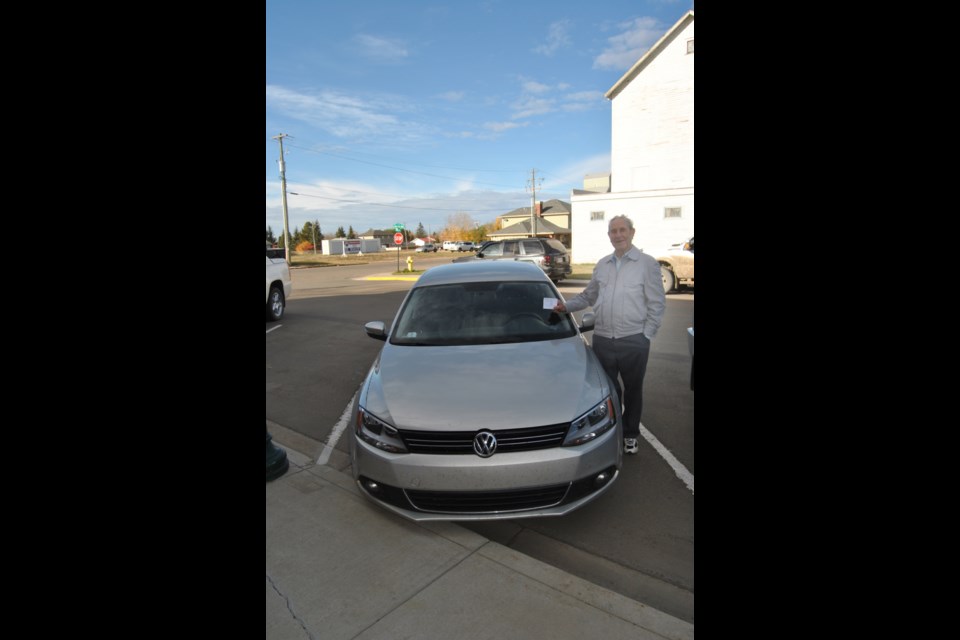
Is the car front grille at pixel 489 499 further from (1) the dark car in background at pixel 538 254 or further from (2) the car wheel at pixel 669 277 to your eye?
(1) the dark car in background at pixel 538 254

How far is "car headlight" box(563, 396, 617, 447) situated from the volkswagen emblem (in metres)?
0.40

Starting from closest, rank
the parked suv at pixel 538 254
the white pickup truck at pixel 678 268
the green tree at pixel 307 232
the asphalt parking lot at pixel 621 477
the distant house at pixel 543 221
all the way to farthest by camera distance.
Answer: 1. the asphalt parking lot at pixel 621 477
2. the white pickup truck at pixel 678 268
3. the parked suv at pixel 538 254
4. the distant house at pixel 543 221
5. the green tree at pixel 307 232

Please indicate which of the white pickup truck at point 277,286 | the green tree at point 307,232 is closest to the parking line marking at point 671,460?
the white pickup truck at point 277,286

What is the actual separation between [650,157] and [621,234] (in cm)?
2327

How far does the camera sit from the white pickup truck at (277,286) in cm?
1161

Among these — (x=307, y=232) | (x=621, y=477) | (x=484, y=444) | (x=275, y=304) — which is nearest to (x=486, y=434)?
(x=484, y=444)

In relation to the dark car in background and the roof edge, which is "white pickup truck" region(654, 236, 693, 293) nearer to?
the dark car in background

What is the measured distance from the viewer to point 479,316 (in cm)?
434

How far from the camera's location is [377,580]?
264 centimetres

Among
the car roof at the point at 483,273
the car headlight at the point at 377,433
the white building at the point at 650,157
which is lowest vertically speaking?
the car headlight at the point at 377,433

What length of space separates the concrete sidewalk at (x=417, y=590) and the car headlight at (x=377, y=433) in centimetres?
52
